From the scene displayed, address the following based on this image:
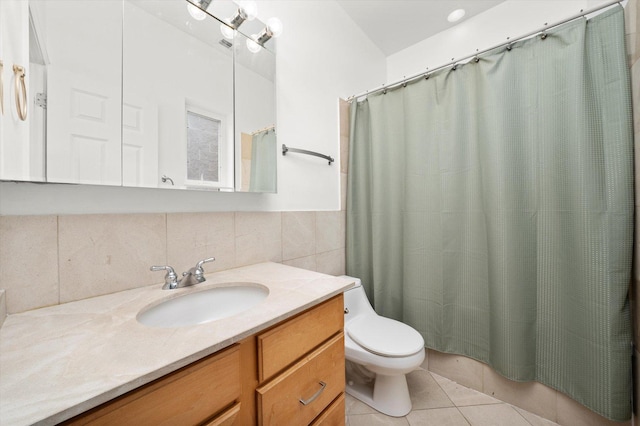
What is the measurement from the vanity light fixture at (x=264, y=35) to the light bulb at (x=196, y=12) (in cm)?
22

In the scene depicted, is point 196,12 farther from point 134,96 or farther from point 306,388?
point 306,388

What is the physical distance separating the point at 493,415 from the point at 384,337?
69 cm

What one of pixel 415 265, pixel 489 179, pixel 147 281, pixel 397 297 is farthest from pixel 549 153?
pixel 147 281

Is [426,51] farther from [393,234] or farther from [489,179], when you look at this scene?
[393,234]

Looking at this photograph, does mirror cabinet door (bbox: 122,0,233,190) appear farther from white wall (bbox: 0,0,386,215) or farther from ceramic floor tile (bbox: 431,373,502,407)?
ceramic floor tile (bbox: 431,373,502,407)

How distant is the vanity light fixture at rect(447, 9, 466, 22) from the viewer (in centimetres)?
172

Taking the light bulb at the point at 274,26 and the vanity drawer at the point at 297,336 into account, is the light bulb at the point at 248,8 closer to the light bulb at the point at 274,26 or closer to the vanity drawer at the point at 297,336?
the light bulb at the point at 274,26

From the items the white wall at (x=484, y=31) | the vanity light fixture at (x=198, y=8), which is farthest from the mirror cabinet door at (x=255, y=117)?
the white wall at (x=484, y=31)

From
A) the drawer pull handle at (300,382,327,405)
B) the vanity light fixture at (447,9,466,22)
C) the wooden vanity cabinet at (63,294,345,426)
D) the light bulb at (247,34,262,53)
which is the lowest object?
the drawer pull handle at (300,382,327,405)

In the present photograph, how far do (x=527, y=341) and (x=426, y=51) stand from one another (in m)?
2.16

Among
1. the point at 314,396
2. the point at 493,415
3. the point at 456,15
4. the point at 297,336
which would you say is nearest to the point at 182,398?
the point at 297,336

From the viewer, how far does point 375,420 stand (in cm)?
124

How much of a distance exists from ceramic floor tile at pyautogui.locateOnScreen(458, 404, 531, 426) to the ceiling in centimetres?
253

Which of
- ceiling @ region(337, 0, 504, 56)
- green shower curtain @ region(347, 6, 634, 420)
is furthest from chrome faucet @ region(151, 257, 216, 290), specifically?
ceiling @ region(337, 0, 504, 56)
